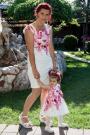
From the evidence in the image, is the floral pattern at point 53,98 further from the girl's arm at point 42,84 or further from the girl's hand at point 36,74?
the girl's hand at point 36,74

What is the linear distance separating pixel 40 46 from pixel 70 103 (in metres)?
2.35

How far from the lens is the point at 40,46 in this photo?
5.66 m

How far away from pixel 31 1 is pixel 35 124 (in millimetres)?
17935

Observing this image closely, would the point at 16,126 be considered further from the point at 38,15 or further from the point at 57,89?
the point at 38,15

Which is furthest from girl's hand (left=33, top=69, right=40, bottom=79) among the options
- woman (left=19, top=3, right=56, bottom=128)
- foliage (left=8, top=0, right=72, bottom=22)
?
foliage (left=8, top=0, right=72, bottom=22)

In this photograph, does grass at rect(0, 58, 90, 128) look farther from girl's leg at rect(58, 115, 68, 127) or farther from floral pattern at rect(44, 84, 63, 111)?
floral pattern at rect(44, 84, 63, 111)

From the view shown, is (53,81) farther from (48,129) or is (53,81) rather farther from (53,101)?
(48,129)

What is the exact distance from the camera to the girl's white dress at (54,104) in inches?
222

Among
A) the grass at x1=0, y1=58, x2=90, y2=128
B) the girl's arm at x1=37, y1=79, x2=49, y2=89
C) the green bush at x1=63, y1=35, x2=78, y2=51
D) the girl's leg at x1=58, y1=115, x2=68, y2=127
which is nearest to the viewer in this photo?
the girl's arm at x1=37, y1=79, x2=49, y2=89

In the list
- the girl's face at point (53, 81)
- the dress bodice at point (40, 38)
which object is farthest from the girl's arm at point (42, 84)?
the dress bodice at point (40, 38)

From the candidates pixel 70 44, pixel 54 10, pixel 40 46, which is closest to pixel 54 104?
pixel 40 46

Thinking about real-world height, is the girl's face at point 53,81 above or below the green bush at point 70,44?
above

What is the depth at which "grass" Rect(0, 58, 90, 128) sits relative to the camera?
649cm

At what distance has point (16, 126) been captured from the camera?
615 cm
